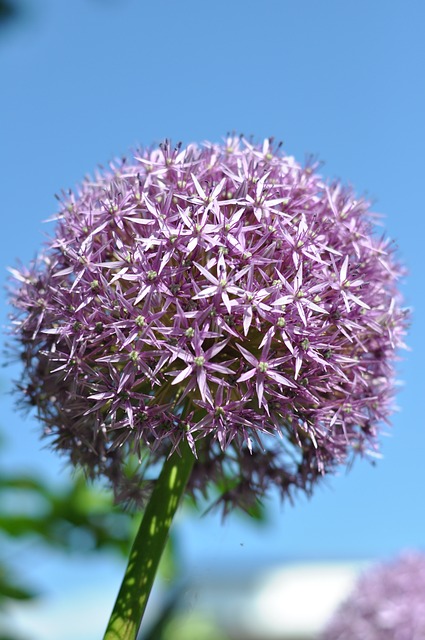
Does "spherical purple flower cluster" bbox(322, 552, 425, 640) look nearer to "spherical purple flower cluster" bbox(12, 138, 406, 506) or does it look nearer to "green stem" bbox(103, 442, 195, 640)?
"spherical purple flower cluster" bbox(12, 138, 406, 506)

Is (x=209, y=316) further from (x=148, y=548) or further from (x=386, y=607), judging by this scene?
(x=386, y=607)

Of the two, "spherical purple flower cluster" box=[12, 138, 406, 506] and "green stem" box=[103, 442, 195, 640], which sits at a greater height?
"spherical purple flower cluster" box=[12, 138, 406, 506]

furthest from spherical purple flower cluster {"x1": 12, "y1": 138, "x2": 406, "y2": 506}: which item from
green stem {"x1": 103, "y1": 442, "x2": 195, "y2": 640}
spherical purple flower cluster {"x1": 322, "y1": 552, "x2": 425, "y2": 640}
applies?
spherical purple flower cluster {"x1": 322, "y1": 552, "x2": 425, "y2": 640}

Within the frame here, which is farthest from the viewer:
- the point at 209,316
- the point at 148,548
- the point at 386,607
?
the point at 386,607

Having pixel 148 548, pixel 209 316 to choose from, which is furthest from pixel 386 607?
pixel 209 316

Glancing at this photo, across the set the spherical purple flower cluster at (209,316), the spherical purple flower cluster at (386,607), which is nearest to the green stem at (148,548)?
the spherical purple flower cluster at (209,316)

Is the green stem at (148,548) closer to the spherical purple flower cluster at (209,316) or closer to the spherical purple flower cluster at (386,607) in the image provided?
the spherical purple flower cluster at (209,316)
